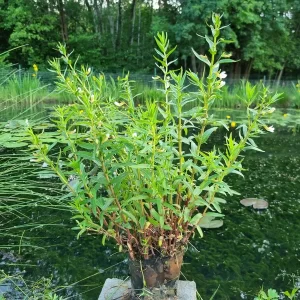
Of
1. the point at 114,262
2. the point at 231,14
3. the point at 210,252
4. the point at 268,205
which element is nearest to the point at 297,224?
the point at 268,205

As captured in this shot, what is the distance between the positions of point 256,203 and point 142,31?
16.8 m

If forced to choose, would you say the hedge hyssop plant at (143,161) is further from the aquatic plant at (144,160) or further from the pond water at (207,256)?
the pond water at (207,256)

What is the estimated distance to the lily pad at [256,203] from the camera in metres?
2.76

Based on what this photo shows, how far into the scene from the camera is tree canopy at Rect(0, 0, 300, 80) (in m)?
13.2

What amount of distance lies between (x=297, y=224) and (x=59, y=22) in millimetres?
16119

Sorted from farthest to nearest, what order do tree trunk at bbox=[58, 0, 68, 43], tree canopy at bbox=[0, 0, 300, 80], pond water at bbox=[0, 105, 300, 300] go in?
tree trunk at bbox=[58, 0, 68, 43] < tree canopy at bbox=[0, 0, 300, 80] < pond water at bbox=[0, 105, 300, 300]

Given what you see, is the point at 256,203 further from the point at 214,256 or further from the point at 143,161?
the point at 143,161

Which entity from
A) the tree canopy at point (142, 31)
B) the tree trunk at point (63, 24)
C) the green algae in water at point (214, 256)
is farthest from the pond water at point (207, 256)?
the tree trunk at point (63, 24)

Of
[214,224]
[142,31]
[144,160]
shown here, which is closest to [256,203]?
[214,224]

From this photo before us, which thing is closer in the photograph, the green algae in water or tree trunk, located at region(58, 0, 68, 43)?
the green algae in water

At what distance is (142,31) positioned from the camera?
18.5 m

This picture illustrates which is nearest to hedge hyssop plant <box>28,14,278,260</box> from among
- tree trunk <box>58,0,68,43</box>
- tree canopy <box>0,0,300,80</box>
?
tree canopy <box>0,0,300,80</box>

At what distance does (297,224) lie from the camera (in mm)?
2531

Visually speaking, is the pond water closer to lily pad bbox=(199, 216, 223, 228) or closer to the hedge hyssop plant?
lily pad bbox=(199, 216, 223, 228)
